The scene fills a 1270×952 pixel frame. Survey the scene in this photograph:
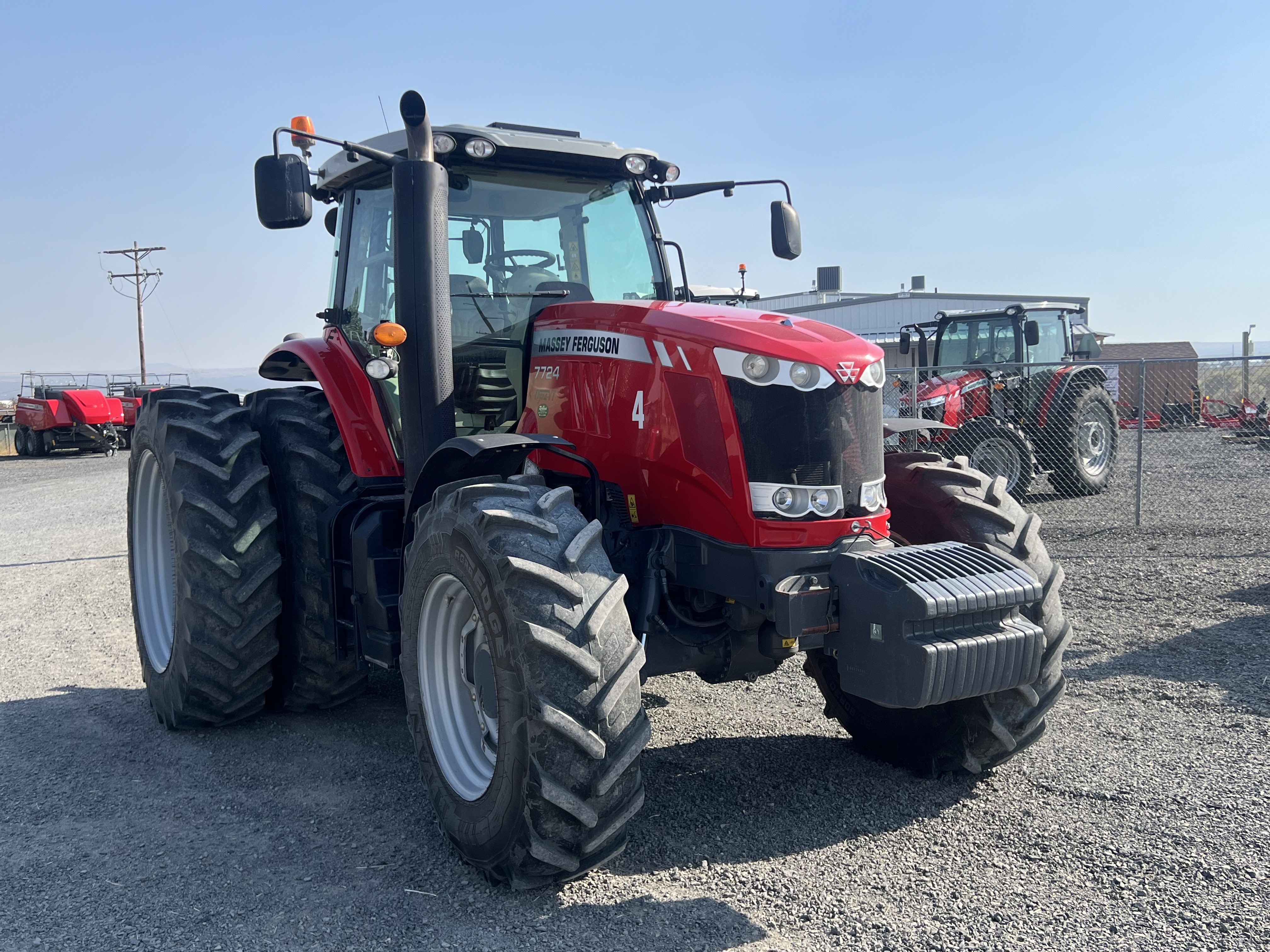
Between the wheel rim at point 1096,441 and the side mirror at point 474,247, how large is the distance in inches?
427

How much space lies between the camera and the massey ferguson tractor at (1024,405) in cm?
1213

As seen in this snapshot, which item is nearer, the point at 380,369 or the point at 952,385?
the point at 380,369

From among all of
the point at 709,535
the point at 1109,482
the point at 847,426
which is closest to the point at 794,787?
the point at 709,535

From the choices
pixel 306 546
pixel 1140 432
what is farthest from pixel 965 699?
pixel 1140 432

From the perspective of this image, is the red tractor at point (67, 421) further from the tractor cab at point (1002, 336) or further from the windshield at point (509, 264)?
the windshield at point (509, 264)

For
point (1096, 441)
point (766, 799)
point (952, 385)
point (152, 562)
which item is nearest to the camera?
point (766, 799)

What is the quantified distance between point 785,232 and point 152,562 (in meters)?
3.81

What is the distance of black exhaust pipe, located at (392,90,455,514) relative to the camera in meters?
3.69

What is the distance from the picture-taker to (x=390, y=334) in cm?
371

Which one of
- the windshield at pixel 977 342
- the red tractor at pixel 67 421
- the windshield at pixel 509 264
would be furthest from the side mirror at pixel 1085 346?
the red tractor at pixel 67 421

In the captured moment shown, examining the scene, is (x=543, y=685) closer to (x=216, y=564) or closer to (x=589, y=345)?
(x=589, y=345)

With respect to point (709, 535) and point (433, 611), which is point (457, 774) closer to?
point (433, 611)

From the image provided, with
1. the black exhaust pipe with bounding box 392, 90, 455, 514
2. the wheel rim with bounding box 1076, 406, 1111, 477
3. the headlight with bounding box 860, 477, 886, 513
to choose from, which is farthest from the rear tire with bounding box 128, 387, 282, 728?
the wheel rim with bounding box 1076, 406, 1111, 477

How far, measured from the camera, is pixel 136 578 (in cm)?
557
